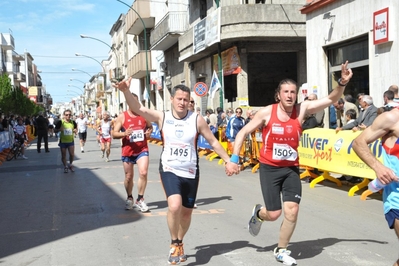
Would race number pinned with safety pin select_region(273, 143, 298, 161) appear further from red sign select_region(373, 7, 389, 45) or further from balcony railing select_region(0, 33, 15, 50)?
balcony railing select_region(0, 33, 15, 50)

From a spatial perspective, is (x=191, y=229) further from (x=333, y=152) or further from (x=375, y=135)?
(x=333, y=152)

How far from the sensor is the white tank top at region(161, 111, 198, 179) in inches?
220

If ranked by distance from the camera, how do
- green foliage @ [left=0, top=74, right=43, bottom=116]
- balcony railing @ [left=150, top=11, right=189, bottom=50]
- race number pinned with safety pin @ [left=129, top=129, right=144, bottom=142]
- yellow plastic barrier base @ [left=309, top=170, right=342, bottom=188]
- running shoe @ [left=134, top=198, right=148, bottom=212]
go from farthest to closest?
green foliage @ [left=0, top=74, right=43, bottom=116]
balcony railing @ [left=150, top=11, right=189, bottom=50]
yellow plastic barrier base @ [left=309, top=170, right=342, bottom=188]
race number pinned with safety pin @ [left=129, top=129, right=144, bottom=142]
running shoe @ [left=134, top=198, right=148, bottom=212]

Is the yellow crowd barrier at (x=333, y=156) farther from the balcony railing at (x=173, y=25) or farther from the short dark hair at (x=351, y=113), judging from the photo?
the balcony railing at (x=173, y=25)

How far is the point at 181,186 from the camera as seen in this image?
5578mm

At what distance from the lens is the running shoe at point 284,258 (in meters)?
5.38

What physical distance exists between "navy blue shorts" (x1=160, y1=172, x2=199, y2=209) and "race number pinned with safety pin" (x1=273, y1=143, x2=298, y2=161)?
0.90 meters

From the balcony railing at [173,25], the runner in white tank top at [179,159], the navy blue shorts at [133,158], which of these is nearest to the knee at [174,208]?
the runner in white tank top at [179,159]

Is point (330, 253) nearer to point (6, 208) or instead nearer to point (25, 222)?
point (25, 222)

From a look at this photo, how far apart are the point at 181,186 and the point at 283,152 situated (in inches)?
44.4

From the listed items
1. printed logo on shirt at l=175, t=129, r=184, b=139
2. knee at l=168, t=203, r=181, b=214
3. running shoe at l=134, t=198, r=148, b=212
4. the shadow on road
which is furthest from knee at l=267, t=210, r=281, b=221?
running shoe at l=134, t=198, r=148, b=212

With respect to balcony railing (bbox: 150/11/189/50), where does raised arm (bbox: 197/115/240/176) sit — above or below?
below

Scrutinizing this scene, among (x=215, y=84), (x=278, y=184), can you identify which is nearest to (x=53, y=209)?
(x=278, y=184)

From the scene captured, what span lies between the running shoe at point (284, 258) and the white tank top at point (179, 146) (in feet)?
3.94
